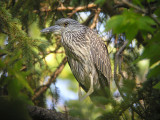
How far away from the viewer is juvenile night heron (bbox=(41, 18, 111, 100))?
3.55 m

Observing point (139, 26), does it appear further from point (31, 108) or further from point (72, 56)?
point (72, 56)

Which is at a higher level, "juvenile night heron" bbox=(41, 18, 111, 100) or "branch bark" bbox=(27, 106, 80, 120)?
"juvenile night heron" bbox=(41, 18, 111, 100)

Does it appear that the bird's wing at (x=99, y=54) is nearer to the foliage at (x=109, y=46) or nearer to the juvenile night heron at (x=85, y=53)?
the juvenile night heron at (x=85, y=53)

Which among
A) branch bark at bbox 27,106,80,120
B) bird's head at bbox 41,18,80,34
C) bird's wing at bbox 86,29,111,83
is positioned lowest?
branch bark at bbox 27,106,80,120

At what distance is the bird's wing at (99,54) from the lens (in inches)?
143

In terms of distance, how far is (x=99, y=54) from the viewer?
12.3ft

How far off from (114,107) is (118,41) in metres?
2.05

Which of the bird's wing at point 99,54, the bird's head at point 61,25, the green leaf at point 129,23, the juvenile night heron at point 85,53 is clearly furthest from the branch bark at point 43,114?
the bird's head at point 61,25

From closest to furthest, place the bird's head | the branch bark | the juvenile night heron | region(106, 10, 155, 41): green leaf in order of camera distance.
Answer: region(106, 10, 155, 41): green leaf, the branch bark, the juvenile night heron, the bird's head

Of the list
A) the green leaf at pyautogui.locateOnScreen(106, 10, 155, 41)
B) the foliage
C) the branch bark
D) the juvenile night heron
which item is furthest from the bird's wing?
the green leaf at pyautogui.locateOnScreen(106, 10, 155, 41)

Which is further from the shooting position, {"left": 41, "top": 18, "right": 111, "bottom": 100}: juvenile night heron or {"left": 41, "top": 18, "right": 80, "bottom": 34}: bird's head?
{"left": 41, "top": 18, "right": 80, "bottom": 34}: bird's head

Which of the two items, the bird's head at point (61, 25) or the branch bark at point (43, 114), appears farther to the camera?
the bird's head at point (61, 25)

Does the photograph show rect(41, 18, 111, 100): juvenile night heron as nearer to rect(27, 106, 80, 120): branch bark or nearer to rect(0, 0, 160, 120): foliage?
rect(0, 0, 160, 120): foliage

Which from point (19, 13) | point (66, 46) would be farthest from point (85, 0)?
point (19, 13)
